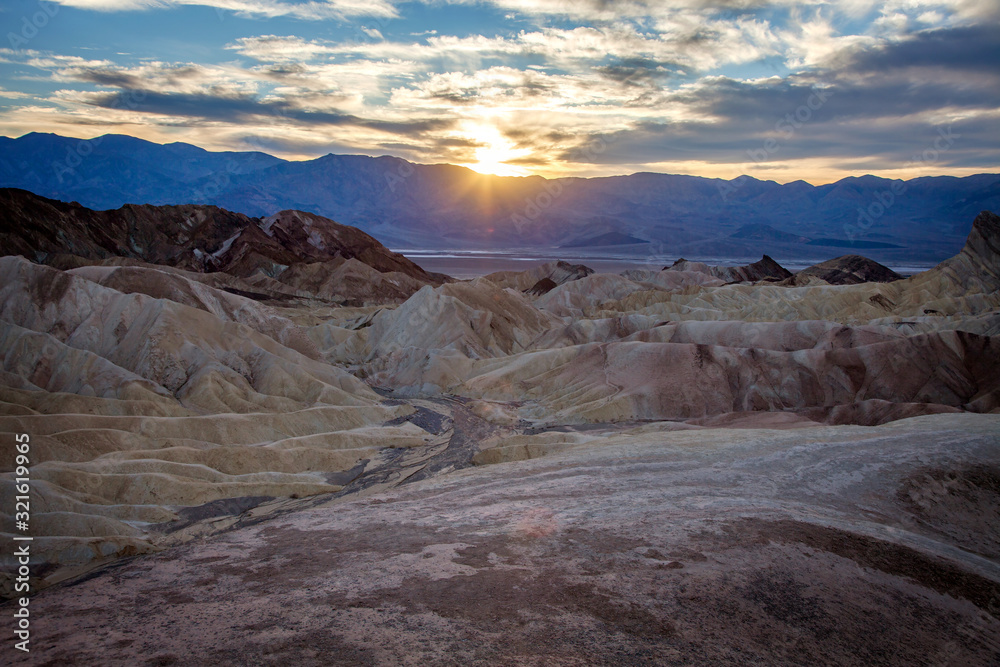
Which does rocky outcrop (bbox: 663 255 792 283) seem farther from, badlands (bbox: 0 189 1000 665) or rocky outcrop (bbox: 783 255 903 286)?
badlands (bbox: 0 189 1000 665)

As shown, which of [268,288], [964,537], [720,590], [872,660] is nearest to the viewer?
[872,660]

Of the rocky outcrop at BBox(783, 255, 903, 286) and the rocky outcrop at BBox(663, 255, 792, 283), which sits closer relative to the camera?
the rocky outcrop at BBox(783, 255, 903, 286)

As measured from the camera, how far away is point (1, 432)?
26.4 m

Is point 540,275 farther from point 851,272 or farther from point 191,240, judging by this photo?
point 191,240

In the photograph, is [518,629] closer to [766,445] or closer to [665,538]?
[665,538]

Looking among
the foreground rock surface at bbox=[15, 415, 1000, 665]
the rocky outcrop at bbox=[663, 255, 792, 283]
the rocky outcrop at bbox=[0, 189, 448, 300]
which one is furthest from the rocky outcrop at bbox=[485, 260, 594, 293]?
the foreground rock surface at bbox=[15, 415, 1000, 665]

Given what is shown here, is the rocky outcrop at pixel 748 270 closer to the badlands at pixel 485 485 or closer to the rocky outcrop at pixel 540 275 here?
the rocky outcrop at pixel 540 275

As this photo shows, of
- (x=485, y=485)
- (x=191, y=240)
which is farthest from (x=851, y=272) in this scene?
(x=191, y=240)

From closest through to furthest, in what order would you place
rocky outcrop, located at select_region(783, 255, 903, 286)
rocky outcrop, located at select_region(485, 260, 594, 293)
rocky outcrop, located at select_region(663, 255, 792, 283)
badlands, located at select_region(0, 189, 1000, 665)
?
badlands, located at select_region(0, 189, 1000, 665), rocky outcrop, located at select_region(783, 255, 903, 286), rocky outcrop, located at select_region(485, 260, 594, 293), rocky outcrop, located at select_region(663, 255, 792, 283)

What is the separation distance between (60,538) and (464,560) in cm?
1403

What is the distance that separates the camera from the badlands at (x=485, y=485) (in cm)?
1205

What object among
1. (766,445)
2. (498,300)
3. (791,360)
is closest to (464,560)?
(766,445)

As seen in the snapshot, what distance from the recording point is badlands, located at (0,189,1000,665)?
475 inches

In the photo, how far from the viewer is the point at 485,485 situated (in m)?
23.5
